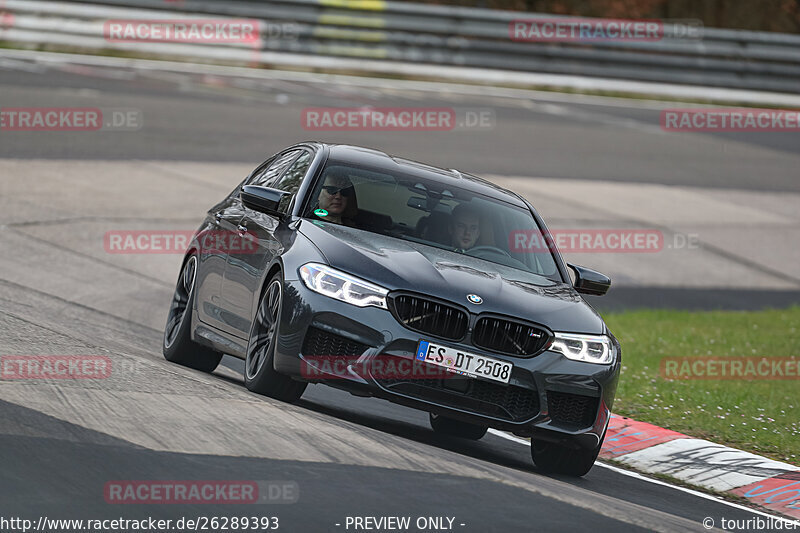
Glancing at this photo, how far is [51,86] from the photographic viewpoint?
74.5 feet

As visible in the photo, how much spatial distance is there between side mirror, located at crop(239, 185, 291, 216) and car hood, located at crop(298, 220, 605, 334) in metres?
0.24

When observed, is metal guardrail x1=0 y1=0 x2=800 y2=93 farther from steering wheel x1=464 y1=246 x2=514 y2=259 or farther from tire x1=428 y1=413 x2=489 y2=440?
steering wheel x1=464 y1=246 x2=514 y2=259

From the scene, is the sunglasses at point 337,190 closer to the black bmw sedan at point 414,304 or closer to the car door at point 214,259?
the black bmw sedan at point 414,304

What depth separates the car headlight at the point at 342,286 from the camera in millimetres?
7578

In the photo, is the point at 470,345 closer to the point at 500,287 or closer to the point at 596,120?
the point at 500,287

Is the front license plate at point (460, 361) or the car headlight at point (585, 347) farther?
the car headlight at point (585, 347)

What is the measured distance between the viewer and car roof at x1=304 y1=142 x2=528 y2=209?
9.20 m

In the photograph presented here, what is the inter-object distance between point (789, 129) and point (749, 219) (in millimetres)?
8282

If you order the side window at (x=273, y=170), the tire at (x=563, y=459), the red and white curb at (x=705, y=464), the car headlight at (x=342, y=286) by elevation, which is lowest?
the red and white curb at (x=705, y=464)

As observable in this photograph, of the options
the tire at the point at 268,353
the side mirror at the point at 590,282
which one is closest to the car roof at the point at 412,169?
the side mirror at the point at 590,282

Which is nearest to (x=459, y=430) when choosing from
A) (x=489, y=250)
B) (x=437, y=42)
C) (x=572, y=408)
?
(x=489, y=250)

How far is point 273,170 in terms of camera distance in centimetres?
991

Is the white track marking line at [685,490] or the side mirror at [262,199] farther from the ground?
the side mirror at [262,199]

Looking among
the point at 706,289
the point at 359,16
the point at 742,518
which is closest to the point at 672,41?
the point at 359,16
